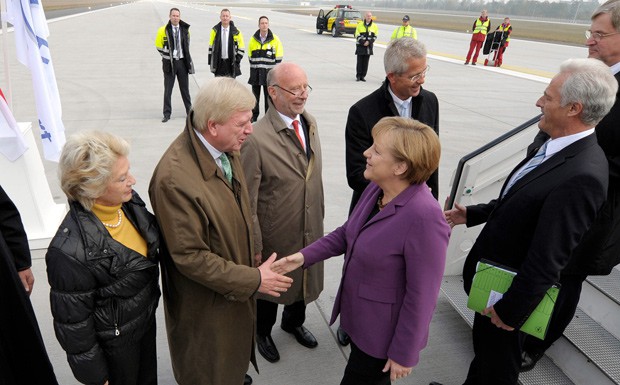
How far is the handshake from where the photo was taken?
1983 millimetres

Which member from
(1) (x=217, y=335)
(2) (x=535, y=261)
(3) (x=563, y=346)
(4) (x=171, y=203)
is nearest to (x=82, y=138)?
(4) (x=171, y=203)

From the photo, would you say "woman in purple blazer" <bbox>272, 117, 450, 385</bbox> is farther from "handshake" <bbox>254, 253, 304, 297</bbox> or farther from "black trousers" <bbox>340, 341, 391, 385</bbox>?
"handshake" <bbox>254, 253, 304, 297</bbox>

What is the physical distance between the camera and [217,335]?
2.05 meters

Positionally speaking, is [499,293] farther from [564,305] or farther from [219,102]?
[219,102]

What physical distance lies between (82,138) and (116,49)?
18591mm

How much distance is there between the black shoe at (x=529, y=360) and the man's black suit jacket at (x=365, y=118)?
5.00ft

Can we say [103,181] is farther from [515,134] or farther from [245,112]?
[515,134]

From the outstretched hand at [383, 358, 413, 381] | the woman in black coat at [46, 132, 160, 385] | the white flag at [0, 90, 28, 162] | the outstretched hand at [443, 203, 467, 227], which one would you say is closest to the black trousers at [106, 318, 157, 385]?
the woman in black coat at [46, 132, 160, 385]

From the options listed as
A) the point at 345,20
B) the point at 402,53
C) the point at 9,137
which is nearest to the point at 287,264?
the point at 402,53

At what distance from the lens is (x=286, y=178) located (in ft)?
8.09

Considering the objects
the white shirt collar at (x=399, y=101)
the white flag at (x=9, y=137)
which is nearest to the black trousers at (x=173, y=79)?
the white flag at (x=9, y=137)

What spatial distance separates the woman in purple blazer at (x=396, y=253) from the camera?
65.9 inches

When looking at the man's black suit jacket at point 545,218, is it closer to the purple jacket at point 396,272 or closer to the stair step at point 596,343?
the purple jacket at point 396,272

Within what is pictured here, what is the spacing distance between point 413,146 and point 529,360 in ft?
6.31
